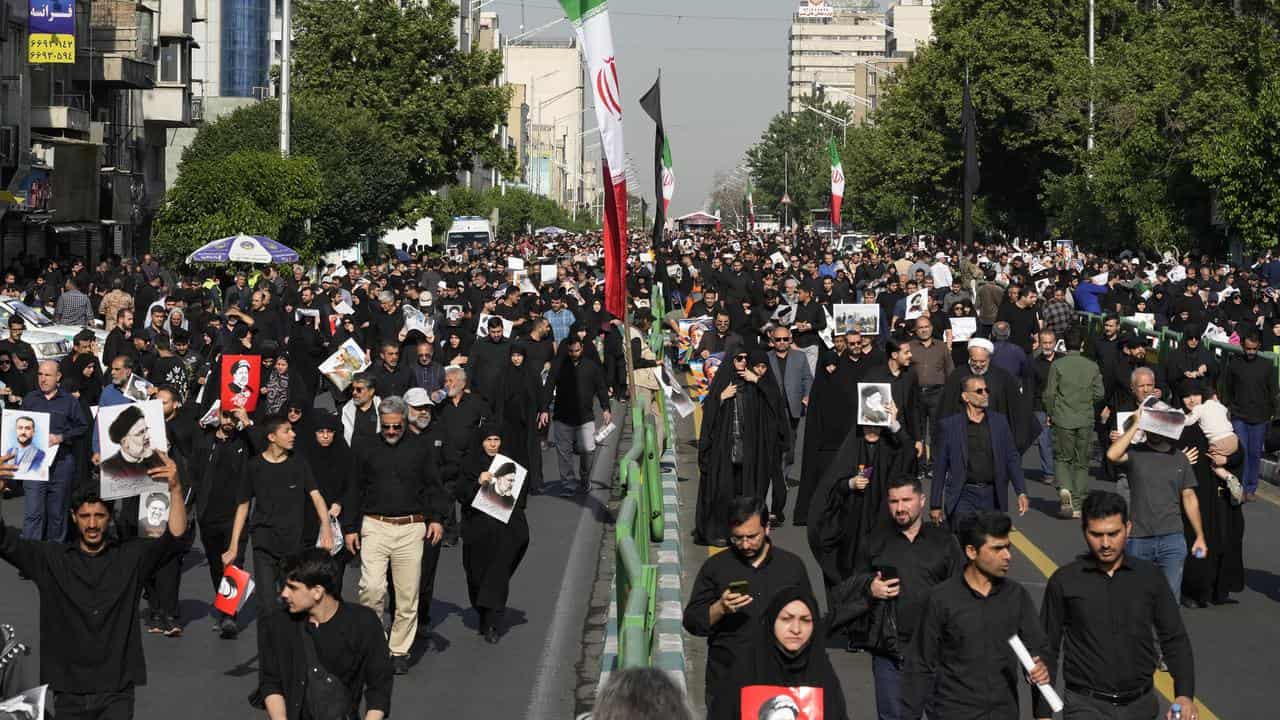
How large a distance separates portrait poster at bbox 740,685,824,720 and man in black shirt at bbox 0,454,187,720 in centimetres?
281

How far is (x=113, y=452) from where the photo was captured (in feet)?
30.9

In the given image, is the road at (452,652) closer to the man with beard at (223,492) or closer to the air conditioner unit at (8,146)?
the man with beard at (223,492)

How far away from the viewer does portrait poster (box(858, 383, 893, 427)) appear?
10.5 meters

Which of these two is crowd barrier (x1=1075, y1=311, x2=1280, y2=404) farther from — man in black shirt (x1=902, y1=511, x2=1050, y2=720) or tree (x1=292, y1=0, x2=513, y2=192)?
tree (x1=292, y1=0, x2=513, y2=192)

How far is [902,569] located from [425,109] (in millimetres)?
57261

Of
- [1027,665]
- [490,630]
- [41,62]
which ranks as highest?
[41,62]

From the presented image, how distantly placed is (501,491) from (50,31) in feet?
120

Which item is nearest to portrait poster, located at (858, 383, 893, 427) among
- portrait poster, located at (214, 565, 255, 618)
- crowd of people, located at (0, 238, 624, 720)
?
crowd of people, located at (0, 238, 624, 720)

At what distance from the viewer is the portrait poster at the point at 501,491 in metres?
11.5

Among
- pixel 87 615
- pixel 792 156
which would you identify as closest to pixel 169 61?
pixel 87 615

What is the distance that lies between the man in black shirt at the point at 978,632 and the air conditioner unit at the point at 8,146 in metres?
38.5

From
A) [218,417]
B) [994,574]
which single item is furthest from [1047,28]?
[994,574]

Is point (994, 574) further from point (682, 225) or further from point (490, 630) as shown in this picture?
point (682, 225)

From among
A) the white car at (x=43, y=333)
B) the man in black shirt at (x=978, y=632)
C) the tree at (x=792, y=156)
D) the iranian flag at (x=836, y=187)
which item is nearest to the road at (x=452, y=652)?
the man in black shirt at (x=978, y=632)
